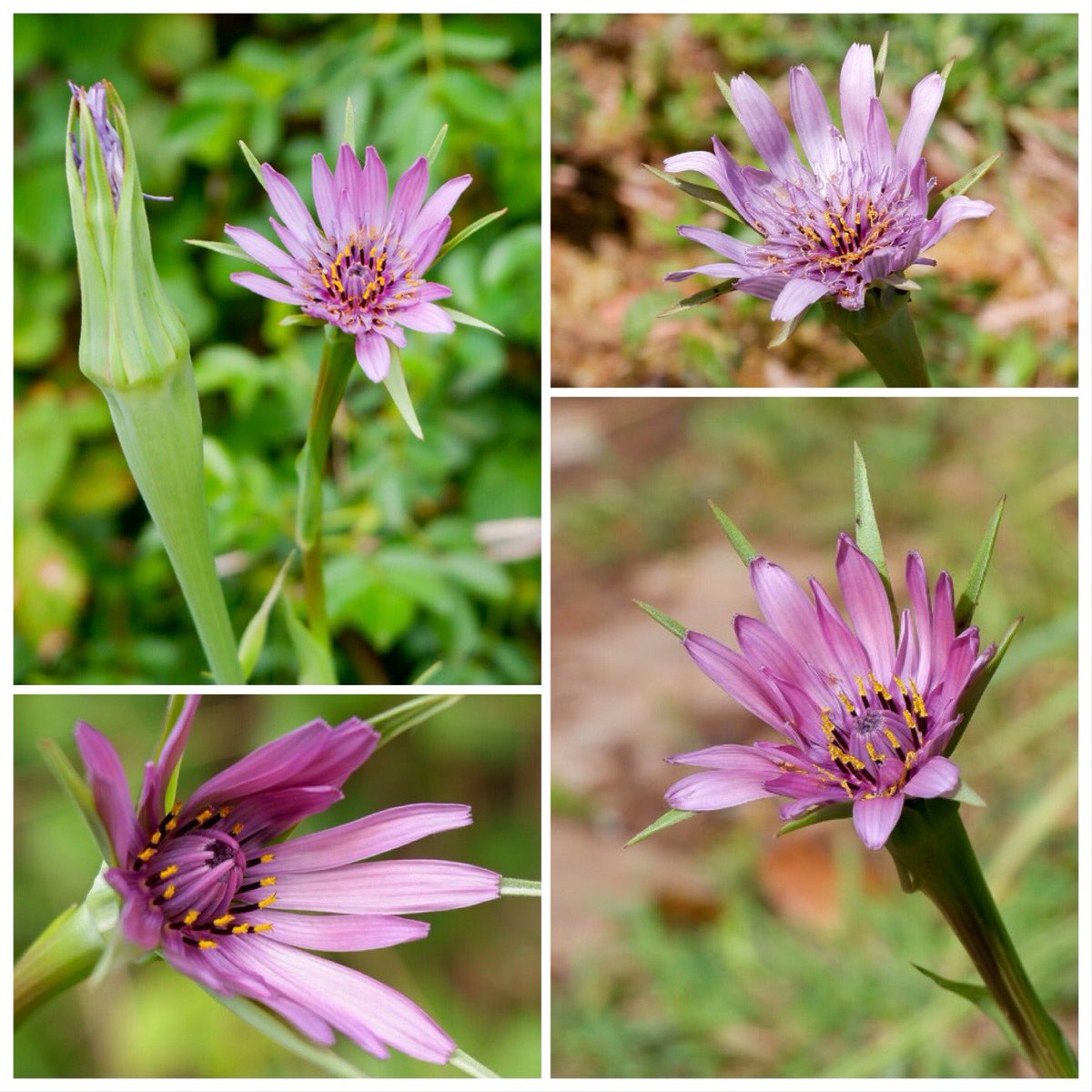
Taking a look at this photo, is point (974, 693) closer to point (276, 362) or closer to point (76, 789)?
point (76, 789)

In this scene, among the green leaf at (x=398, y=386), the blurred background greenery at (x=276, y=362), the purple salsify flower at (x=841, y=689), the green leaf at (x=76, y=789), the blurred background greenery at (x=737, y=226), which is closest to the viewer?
the green leaf at (x=76, y=789)

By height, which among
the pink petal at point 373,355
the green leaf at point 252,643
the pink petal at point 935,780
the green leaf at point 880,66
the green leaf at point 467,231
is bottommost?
the pink petal at point 935,780

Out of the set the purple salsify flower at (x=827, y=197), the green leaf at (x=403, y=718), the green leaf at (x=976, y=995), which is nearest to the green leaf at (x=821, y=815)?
the green leaf at (x=976, y=995)

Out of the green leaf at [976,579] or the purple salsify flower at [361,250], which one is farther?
the purple salsify flower at [361,250]

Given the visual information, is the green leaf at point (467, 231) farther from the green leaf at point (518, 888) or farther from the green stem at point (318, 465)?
the green leaf at point (518, 888)

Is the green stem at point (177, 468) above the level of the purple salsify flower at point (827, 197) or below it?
below

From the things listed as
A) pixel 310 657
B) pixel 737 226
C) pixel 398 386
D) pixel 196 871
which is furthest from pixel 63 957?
pixel 737 226

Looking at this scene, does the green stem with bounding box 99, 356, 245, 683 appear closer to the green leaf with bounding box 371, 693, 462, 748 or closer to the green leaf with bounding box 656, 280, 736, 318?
the green leaf with bounding box 371, 693, 462, 748
